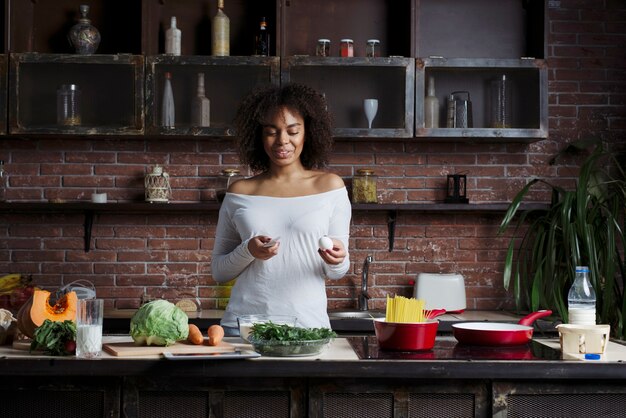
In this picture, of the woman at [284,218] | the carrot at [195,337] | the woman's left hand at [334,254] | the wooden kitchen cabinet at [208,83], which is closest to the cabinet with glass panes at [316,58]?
the wooden kitchen cabinet at [208,83]

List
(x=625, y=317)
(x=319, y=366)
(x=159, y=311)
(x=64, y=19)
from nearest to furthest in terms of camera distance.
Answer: (x=319, y=366) < (x=159, y=311) < (x=625, y=317) < (x=64, y=19)

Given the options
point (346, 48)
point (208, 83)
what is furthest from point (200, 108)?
point (346, 48)

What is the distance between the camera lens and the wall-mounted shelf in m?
4.22

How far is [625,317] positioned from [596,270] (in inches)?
9.5

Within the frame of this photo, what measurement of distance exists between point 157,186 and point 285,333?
2.32 m

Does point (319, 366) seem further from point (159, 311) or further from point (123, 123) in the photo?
point (123, 123)

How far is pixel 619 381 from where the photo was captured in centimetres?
218

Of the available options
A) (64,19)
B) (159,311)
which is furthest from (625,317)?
(64,19)

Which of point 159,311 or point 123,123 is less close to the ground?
point 123,123


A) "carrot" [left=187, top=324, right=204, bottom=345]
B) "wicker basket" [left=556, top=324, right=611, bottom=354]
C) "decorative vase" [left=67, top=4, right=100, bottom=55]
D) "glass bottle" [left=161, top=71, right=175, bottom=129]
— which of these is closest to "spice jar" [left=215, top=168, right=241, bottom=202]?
"glass bottle" [left=161, top=71, right=175, bottom=129]

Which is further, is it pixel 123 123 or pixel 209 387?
pixel 123 123

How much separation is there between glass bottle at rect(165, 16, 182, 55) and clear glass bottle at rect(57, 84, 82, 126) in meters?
0.50

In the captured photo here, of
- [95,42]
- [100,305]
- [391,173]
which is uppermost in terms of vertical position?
[95,42]

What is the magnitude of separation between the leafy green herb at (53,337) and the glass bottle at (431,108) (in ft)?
8.06
